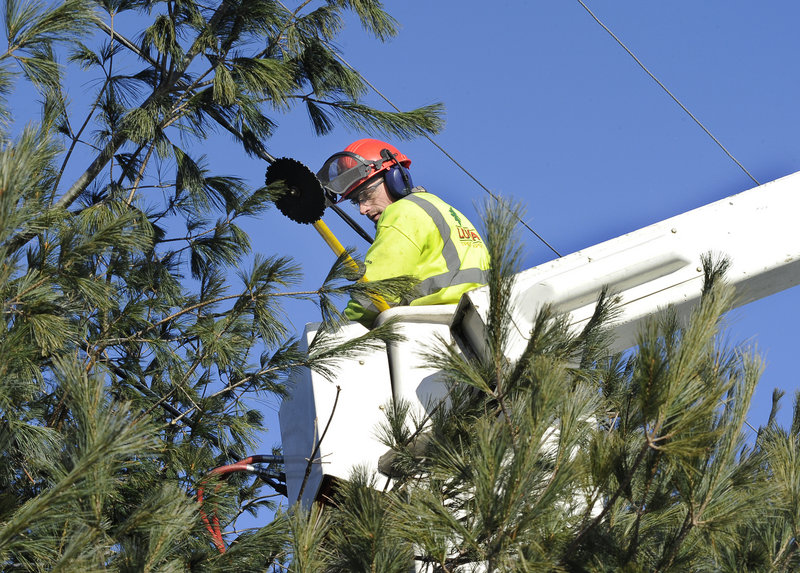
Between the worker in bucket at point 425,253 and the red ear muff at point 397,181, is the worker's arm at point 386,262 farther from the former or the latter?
the red ear muff at point 397,181

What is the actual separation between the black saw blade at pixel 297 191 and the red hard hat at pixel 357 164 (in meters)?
0.12

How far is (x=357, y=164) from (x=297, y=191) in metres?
0.34

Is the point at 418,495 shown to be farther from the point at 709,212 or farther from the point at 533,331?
the point at 709,212

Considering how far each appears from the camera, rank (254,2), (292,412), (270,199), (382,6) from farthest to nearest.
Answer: (382,6) < (254,2) < (270,199) < (292,412)

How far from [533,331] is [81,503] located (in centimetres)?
130

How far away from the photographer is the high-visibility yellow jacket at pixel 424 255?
462cm

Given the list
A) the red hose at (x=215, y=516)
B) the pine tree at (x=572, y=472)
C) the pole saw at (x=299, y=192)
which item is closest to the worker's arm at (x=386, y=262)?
the red hose at (x=215, y=516)

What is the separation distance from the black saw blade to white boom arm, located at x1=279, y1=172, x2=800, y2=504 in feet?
5.08

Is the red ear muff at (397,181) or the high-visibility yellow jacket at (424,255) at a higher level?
the red ear muff at (397,181)

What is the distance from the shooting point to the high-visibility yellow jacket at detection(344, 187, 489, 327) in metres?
4.62

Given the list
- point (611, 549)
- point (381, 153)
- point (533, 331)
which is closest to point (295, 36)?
point (381, 153)

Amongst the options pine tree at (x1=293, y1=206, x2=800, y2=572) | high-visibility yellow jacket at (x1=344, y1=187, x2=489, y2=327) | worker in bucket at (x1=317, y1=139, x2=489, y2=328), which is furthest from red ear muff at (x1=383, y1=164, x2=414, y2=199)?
pine tree at (x1=293, y1=206, x2=800, y2=572)

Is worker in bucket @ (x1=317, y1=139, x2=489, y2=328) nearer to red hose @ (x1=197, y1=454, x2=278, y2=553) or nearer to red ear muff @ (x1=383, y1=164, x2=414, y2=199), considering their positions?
red ear muff @ (x1=383, y1=164, x2=414, y2=199)

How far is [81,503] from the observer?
111 inches
